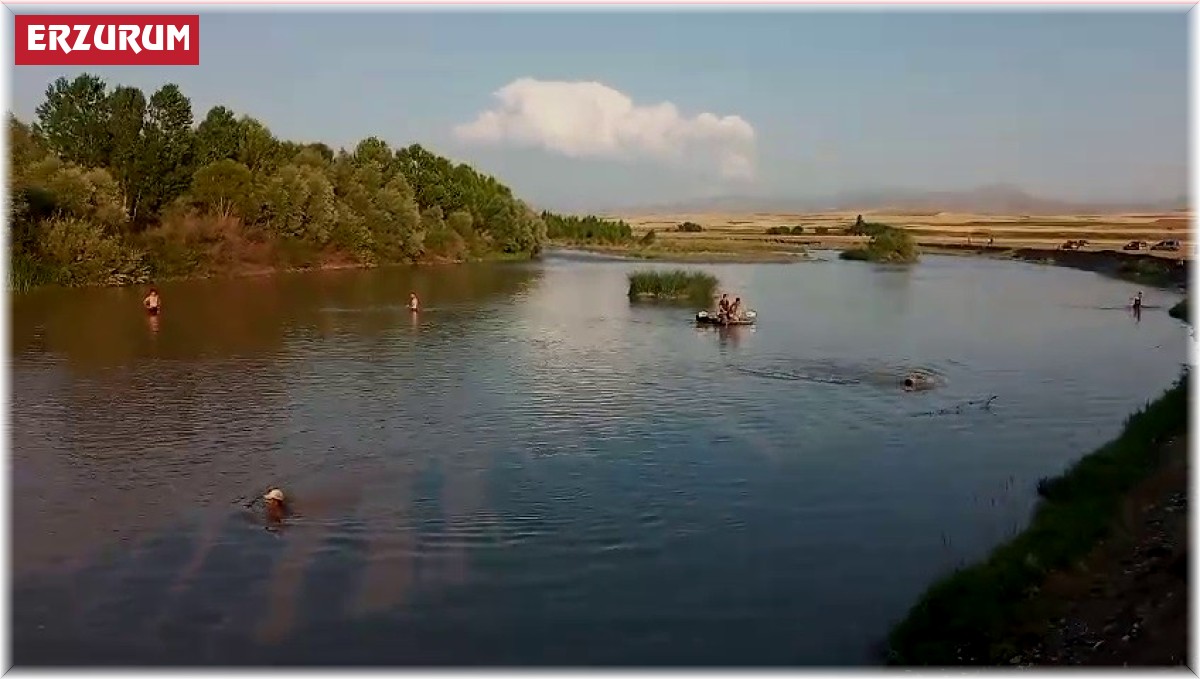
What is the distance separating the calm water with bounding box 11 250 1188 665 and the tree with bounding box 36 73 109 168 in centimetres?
2991

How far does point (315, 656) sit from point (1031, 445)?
546 inches

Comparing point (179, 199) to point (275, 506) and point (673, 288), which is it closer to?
point (673, 288)

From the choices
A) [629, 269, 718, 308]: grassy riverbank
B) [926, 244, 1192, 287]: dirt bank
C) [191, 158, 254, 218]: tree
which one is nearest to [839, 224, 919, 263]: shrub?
[926, 244, 1192, 287]: dirt bank

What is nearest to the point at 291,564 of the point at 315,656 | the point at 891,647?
the point at 315,656

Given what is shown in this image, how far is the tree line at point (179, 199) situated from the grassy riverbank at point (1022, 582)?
45196 millimetres

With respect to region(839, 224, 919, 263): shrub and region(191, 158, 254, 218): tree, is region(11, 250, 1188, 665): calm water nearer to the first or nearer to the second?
region(191, 158, 254, 218): tree

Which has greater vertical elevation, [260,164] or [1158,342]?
[260,164]

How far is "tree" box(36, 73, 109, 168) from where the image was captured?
2447 inches

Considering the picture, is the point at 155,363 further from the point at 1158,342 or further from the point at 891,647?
the point at 1158,342

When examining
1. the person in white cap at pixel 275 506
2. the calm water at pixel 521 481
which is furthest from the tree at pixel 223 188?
the person in white cap at pixel 275 506

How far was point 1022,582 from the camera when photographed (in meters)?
11.0

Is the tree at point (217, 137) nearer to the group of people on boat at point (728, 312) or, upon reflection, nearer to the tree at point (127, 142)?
the tree at point (127, 142)

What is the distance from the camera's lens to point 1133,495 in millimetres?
13359

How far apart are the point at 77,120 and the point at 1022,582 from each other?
A: 210ft
